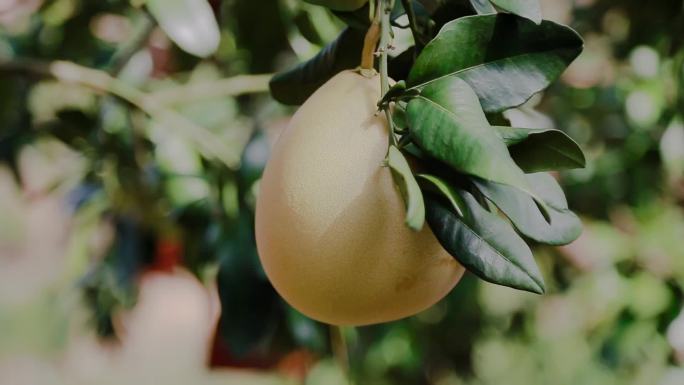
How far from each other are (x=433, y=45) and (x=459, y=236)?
0.09m

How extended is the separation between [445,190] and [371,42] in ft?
0.35

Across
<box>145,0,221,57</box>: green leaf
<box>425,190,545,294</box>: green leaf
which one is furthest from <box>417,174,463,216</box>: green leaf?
<box>145,0,221,57</box>: green leaf

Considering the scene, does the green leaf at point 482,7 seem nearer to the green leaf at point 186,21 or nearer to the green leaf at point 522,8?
the green leaf at point 522,8

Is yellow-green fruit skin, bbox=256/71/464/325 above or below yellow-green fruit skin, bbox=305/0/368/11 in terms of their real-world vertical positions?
below

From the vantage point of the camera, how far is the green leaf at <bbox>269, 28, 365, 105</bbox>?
51cm

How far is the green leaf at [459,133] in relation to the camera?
34 cm

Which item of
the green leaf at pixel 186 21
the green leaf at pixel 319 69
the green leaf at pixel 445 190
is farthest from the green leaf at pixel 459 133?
the green leaf at pixel 186 21

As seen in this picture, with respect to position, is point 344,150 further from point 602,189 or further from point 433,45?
point 602,189

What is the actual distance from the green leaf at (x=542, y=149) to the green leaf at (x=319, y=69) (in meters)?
0.15

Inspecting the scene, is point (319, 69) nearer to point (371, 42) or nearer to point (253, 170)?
point (371, 42)

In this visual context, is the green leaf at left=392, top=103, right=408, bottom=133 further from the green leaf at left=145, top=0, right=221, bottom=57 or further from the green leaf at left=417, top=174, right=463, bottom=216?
the green leaf at left=145, top=0, right=221, bottom=57

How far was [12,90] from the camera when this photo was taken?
1008 millimetres

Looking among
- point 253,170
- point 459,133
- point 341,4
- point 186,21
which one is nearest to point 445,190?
point 459,133

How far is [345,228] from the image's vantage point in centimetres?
40
